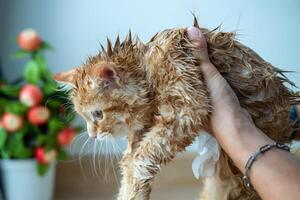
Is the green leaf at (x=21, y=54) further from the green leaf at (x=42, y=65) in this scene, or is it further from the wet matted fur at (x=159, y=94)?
the wet matted fur at (x=159, y=94)

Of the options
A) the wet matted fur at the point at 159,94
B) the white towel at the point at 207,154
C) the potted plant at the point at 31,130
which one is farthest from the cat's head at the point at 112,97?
the potted plant at the point at 31,130

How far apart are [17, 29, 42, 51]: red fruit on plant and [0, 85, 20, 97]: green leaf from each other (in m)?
0.12

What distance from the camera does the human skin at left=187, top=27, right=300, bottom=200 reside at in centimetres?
57

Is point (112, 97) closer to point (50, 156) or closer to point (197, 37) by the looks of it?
point (197, 37)

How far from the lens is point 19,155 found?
1.37 m

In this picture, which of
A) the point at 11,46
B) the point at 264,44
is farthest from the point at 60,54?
the point at 264,44

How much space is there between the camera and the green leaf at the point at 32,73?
54.2 inches

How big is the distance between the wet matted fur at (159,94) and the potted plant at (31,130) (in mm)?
729

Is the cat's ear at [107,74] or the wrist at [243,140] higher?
the cat's ear at [107,74]

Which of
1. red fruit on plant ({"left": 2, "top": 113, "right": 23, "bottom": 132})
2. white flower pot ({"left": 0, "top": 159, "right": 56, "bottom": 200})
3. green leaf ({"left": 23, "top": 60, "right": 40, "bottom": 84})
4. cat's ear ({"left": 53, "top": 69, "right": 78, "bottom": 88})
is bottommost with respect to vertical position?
white flower pot ({"left": 0, "top": 159, "right": 56, "bottom": 200})

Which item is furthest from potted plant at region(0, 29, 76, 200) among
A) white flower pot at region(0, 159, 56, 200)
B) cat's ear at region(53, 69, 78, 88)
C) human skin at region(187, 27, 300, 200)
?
human skin at region(187, 27, 300, 200)

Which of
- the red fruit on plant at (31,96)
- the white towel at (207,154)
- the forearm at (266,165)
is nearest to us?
the forearm at (266,165)

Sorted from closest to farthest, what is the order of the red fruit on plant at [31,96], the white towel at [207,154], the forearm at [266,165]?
1. the forearm at [266,165]
2. the white towel at [207,154]
3. the red fruit on plant at [31,96]

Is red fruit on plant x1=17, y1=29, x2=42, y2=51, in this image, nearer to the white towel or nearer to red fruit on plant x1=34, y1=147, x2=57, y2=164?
red fruit on plant x1=34, y1=147, x2=57, y2=164
